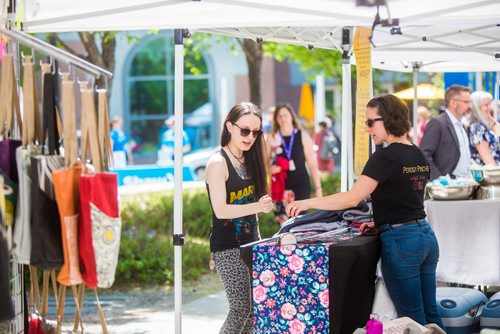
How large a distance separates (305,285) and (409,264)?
0.64 m

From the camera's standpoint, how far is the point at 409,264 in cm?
511

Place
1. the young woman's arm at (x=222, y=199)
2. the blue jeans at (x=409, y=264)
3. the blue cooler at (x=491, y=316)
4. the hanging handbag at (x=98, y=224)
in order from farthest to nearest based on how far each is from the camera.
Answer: the blue cooler at (x=491, y=316)
the blue jeans at (x=409, y=264)
the young woman's arm at (x=222, y=199)
the hanging handbag at (x=98, y=224)

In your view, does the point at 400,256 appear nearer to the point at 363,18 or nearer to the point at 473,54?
the point at 363,18

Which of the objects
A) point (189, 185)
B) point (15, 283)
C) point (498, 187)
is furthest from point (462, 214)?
point (189, 185)

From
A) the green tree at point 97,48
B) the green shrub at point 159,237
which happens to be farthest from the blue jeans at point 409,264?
the green tree at point 97,48

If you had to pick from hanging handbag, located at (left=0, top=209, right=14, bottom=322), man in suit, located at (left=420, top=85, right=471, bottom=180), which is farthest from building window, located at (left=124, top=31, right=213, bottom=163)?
hanging handbag, located at (left=0, top=209, right=14, bottom=322)

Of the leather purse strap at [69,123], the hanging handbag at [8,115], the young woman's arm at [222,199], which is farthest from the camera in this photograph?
the young woman's arm at [222,199]

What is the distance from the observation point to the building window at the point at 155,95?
34.2m

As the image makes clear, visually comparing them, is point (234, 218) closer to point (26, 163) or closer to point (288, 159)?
point (26, 163)

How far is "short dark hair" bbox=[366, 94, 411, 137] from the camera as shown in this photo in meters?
5.17

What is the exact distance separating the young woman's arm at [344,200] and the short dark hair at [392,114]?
33cm

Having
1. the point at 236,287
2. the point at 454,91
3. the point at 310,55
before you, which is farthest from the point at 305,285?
the point at 310,55

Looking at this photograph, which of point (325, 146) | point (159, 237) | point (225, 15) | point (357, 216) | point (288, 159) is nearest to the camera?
point (357, 216)

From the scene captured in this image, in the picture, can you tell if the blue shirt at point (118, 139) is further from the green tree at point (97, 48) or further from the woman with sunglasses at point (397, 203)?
the woman with sunglasses at point (397, 203)
